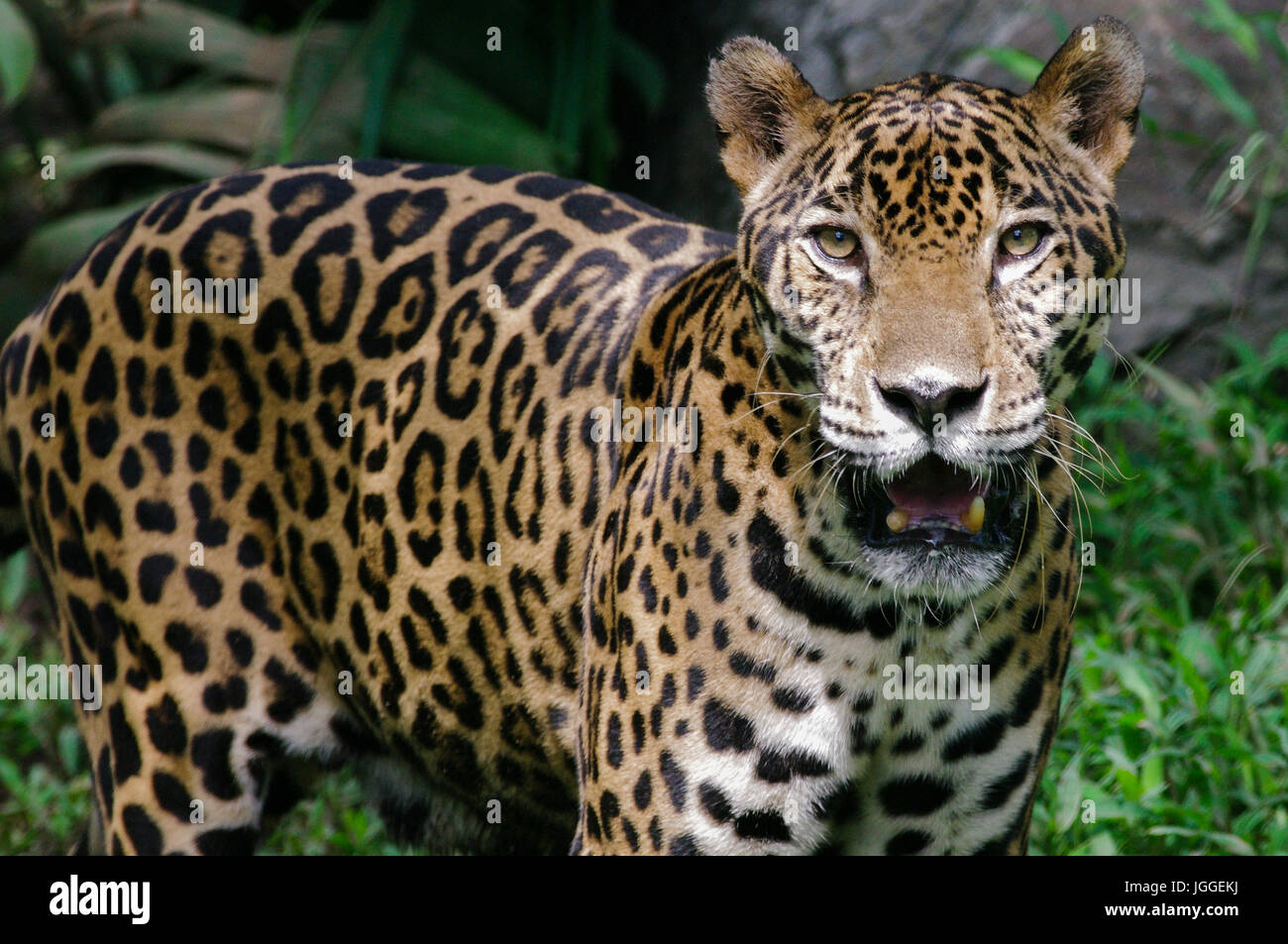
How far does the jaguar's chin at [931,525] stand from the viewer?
3.50m

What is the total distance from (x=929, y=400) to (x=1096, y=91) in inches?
40.5

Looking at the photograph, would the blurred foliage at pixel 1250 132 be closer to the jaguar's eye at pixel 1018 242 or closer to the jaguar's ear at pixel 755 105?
the jaguar's ear at pixel 755 105

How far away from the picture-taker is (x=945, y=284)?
3385 mm

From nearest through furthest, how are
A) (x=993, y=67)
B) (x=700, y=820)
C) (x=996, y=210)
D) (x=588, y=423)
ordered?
(x=996, y=210)
(x=700, y=820)
(x=588, y=423)
(x=993, y=67)

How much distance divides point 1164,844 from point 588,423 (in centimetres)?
225

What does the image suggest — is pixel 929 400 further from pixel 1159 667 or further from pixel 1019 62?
pixel 1019 62

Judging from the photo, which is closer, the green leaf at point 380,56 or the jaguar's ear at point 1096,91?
the jaguar's ear at point 1096,91

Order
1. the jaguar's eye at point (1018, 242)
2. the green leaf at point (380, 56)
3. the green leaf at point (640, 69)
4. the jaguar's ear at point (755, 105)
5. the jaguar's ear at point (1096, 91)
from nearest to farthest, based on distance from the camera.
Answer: the jaguar's eye at point (1018, 242), the jaguar's ear at point (1096, 91), the jaguar's ear at point (755, 105), the green leaf at point (380, 56), the green leaf at point (640, 69)

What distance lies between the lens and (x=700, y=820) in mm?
3703

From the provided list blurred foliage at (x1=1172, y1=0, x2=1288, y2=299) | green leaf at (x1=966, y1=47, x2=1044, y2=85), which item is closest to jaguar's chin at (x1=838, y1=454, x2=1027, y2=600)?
green leaf at (x1=966, y1=47, x2=1044, y2=85)

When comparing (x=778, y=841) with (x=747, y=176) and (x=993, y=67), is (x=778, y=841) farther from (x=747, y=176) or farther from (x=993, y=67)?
(x=993, y=67)

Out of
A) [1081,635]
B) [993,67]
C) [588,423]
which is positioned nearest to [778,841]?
[588,423]

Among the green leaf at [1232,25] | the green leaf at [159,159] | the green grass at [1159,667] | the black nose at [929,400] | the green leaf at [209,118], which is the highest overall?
the green leaf at [1232,25]

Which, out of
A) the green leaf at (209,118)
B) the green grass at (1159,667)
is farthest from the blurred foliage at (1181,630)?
the green leaf at (209,118)
